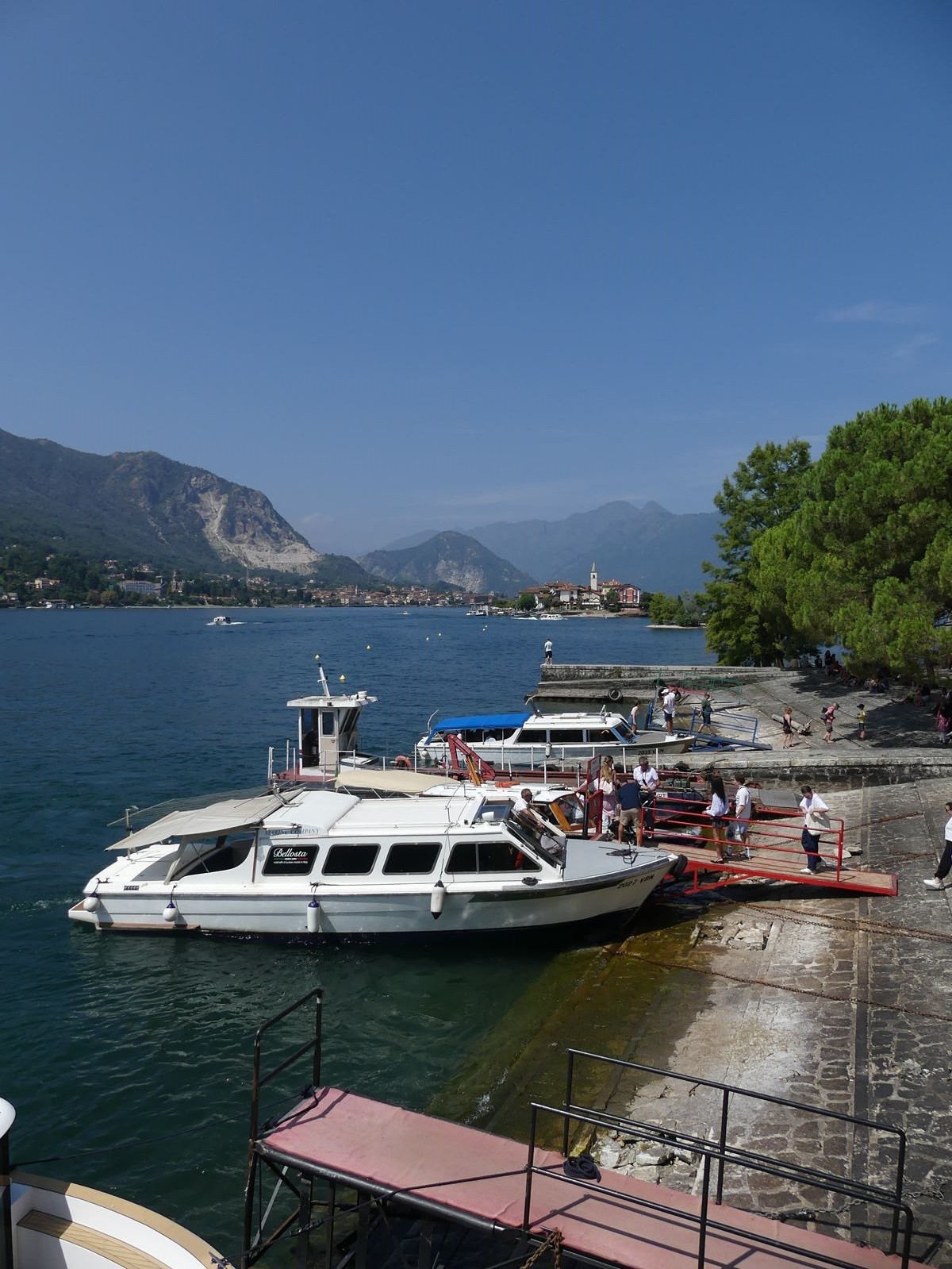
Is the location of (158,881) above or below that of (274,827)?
below

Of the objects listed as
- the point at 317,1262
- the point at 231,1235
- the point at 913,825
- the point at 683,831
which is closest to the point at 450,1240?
the point at 317,1262

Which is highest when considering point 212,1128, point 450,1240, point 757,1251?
point 757,1251

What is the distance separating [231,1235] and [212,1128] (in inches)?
84.7

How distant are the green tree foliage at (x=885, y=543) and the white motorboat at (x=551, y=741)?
256 inches

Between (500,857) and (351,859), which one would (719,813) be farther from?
(351,859)

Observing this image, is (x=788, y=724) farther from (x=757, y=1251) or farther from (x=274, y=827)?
(x=757, y=1251)

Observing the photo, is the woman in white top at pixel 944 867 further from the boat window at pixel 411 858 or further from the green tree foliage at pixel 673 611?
the green tree foliage at pixel 673 611

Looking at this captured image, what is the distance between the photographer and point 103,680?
6562 centimetres

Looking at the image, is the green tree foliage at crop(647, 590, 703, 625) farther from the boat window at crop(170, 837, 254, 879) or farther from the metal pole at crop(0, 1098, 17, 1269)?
the metal pole at crop(0, 1098, 17, 1269)

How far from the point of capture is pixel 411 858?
49.8 ft

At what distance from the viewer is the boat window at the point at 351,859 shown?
50.2 ft

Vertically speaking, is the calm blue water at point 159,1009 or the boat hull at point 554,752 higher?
the boat hull at point 554,752

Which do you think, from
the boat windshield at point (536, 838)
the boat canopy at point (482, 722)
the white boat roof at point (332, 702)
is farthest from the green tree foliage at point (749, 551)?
the boat windshield at point (536, 838)

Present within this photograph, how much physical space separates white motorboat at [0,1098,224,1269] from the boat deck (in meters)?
0.88
